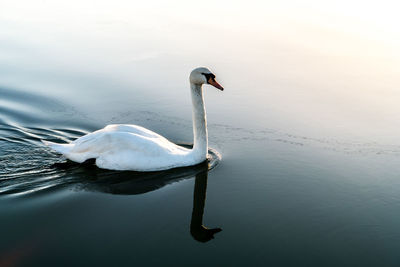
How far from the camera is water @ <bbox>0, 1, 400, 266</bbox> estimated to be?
18.6ft

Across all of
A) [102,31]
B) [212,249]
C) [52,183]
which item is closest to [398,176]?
[212,249]

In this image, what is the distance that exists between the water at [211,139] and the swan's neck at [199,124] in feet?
1.02

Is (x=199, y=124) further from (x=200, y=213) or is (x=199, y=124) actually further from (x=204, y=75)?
(x=200, y=213)

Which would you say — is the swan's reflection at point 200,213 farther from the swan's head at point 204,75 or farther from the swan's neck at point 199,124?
the swan's head at point 204,75

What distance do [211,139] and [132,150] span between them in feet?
7.35

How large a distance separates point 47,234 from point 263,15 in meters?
18.2

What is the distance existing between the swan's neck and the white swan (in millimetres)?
18

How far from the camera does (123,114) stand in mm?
10523

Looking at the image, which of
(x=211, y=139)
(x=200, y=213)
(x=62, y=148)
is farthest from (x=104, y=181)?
(x=211, y=139)

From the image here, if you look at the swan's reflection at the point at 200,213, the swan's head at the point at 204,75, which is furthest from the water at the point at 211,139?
the swan's head at the point at 204,75

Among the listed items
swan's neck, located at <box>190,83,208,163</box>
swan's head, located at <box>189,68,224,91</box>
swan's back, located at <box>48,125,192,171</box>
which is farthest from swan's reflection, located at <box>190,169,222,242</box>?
swan's head, located at <box>189,68,224,91</box>

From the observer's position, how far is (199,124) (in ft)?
27.2

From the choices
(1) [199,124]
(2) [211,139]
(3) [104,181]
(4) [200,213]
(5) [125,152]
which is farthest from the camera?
(2) [211,139]

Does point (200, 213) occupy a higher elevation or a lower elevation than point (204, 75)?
lower
